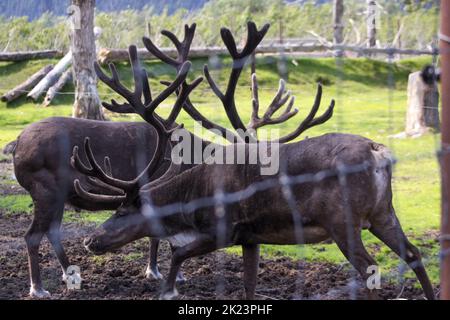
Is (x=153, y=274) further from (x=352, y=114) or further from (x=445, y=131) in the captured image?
(x=352, y=114)

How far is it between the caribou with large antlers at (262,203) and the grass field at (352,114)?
380 millimetres

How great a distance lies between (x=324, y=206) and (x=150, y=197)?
1266 mm

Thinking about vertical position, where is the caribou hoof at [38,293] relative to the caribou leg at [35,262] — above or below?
below

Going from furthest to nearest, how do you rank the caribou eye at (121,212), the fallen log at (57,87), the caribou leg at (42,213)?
the fallen log at (57,87)
the caribou leg at (42,213)
the caribou eye at (121,212)

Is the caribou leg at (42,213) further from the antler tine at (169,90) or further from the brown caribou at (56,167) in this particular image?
the antler tine at (169,90)

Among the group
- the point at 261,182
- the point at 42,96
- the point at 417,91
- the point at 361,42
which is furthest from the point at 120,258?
the point at 361,42

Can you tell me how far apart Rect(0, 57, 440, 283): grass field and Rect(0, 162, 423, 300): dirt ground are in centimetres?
43

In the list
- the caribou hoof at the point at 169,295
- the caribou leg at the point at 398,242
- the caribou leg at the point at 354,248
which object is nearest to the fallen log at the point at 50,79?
the caribou hoof at the point at 169,295

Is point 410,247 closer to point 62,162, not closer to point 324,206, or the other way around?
point 324,206

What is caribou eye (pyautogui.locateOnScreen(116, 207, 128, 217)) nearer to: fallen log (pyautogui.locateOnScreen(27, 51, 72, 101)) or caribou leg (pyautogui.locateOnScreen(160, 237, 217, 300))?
caribou leg (pyautogui.locateOnScreen(160, 237, 217, 300))

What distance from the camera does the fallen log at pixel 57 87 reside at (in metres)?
16.6

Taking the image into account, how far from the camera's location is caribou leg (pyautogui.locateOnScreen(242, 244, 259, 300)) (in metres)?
5.54

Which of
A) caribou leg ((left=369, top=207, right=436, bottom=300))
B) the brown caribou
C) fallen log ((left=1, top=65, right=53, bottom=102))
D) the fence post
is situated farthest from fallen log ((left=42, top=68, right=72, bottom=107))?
the fence post
